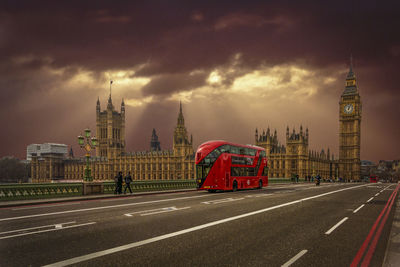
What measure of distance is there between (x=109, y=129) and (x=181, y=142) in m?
69.4

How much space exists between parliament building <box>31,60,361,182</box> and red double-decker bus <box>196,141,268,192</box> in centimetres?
7890

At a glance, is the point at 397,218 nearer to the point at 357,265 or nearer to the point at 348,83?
the point at 357,265

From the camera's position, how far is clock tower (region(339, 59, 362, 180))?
13225 cm

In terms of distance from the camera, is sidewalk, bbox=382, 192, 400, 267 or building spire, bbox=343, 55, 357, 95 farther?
building spire, bbox=343, 55, 357, 95

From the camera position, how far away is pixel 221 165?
27219mm

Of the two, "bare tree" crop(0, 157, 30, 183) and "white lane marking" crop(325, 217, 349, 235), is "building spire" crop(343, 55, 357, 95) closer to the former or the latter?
"white lane marking" crop(325, 217, 349, 235)

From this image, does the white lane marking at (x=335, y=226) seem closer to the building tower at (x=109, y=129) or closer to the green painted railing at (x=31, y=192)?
the green painted railing at (x=31, y=192)

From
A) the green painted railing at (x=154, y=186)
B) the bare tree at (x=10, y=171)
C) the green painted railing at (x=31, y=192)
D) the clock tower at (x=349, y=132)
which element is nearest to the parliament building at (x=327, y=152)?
the clock tower at (x=349, y=132)

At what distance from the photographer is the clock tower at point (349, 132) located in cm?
13225

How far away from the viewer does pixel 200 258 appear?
736 centimetres

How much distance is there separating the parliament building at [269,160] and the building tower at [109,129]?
1217 centimetres

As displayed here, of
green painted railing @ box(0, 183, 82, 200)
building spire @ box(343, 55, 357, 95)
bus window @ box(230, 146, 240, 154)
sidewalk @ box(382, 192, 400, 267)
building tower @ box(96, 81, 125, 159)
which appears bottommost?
green painted railing @ box(0, 183, 82, 200)

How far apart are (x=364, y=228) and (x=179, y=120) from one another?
132m

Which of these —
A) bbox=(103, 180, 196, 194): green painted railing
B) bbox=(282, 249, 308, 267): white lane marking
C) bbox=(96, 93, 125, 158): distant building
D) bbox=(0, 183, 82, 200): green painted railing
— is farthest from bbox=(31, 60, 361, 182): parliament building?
bbox=(282, 249, 308, 267): white lane marking
